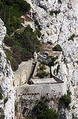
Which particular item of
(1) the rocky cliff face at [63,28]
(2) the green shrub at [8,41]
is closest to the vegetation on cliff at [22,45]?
(2) the green shrub at [8,41]

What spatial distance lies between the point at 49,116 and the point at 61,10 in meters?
27.8

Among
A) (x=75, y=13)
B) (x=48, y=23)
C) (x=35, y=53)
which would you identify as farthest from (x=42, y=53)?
(x=75, y=13)

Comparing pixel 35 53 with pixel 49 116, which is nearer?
pixel 49 116

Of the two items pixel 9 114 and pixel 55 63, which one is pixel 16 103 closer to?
pixel 9 114

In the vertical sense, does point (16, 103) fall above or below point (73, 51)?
below

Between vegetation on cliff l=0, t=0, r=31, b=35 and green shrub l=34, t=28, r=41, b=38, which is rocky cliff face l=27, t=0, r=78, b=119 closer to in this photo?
green shrub l=34, t=28, r=41, b=38

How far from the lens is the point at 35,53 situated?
116 ft

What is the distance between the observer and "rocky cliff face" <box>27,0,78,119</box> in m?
41.2

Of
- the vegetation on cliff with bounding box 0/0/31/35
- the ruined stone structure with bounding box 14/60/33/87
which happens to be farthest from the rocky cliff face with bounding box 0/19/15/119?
the vegetation on cliff with bounding box 0/0/31/35

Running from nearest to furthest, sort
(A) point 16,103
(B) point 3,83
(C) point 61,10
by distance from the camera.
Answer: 1. (B) point 3,83
2. (A) point 16,103
3. (C) point 61,10

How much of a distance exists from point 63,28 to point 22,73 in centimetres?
1981

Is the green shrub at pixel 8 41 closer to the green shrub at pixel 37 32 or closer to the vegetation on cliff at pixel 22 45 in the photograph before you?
the vegetation on cliff at pixel 22 45

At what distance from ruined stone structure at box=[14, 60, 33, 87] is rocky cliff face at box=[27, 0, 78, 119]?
22.1ft

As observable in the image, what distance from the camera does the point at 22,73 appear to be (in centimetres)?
3008
